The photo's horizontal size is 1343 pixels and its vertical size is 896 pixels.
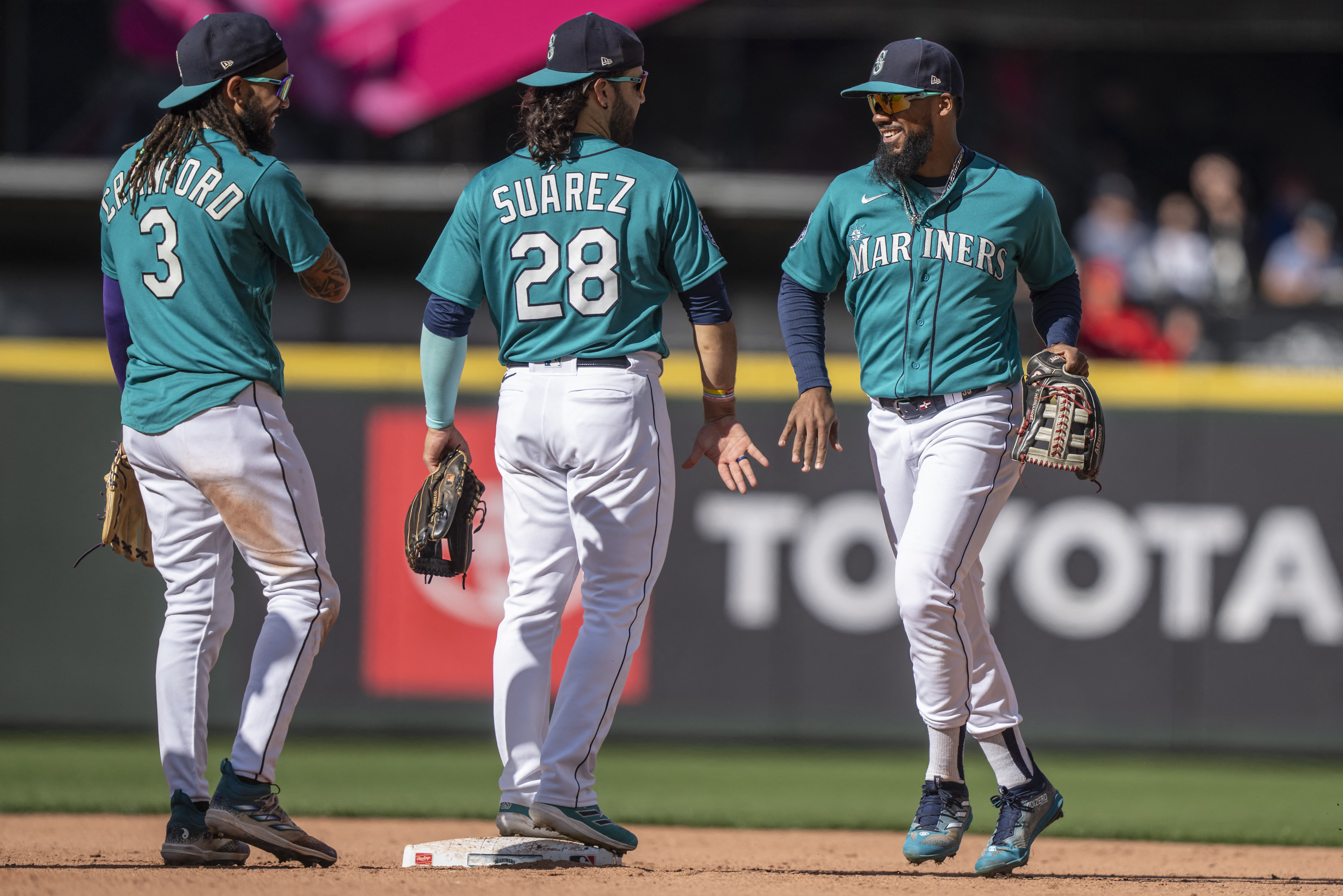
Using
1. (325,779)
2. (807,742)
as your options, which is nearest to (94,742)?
(325,779)

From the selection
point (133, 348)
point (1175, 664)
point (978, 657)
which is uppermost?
point (133, 348)

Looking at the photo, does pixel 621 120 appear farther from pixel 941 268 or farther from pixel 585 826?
pixel 585 826

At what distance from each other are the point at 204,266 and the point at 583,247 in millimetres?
903

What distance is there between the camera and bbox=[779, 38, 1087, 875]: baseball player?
3.89 meters

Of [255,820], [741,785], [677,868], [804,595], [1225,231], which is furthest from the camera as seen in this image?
[1225,231]

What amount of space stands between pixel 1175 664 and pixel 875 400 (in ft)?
12.3

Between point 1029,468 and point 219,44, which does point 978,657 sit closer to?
point 219,44

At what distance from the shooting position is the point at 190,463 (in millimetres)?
3680

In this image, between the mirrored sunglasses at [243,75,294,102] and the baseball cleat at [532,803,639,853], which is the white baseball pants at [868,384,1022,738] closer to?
the baseball cleat at [532,803,639,853]

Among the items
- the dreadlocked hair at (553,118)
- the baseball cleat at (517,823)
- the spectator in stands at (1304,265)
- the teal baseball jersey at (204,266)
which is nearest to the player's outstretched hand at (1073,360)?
the dreadlocked hair at (553,118)

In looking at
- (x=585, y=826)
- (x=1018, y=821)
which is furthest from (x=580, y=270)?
(x=1018, y=821)

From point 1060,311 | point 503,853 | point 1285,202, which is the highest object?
point 1285,202

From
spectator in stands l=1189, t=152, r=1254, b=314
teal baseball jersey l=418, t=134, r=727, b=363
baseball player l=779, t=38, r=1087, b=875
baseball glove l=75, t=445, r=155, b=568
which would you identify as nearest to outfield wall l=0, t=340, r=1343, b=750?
spectator in stands l=1189, t=152, r=1254, b=314

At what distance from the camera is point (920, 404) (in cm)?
396
